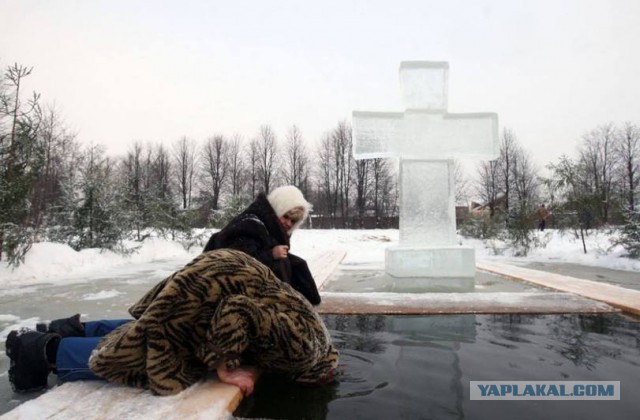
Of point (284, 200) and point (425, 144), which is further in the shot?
point (425, 144)

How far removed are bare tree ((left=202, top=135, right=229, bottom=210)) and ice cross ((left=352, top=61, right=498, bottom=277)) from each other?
127ft

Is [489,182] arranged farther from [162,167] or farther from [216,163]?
[162,167]

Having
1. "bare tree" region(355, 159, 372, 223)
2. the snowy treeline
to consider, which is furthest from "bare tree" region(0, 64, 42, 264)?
"bare tree" region(355, 159, 372, 223)

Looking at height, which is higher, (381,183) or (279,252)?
(381,183)

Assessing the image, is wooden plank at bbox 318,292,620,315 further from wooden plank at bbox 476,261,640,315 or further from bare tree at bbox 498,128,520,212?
bare tree at bbox 498,128,520,212

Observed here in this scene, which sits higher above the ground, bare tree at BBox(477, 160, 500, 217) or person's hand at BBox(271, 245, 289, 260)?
bare tree at BBox(477, 160, 500, 217)

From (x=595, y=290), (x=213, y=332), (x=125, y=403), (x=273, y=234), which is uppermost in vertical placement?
(x=273, y=234)

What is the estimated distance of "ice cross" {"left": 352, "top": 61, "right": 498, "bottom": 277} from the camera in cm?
604

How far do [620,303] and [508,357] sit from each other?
7.06ft

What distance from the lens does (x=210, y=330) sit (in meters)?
1.78

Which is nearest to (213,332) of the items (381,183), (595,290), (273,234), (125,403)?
(125,403)

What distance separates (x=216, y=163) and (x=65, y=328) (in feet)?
141

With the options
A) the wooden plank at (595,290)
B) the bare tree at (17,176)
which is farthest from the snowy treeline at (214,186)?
the wooden plank at (595,290)

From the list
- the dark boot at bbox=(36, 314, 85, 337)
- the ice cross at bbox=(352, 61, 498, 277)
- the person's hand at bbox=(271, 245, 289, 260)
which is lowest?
the dark boot at bbox=(36, 314, 85, 337)
